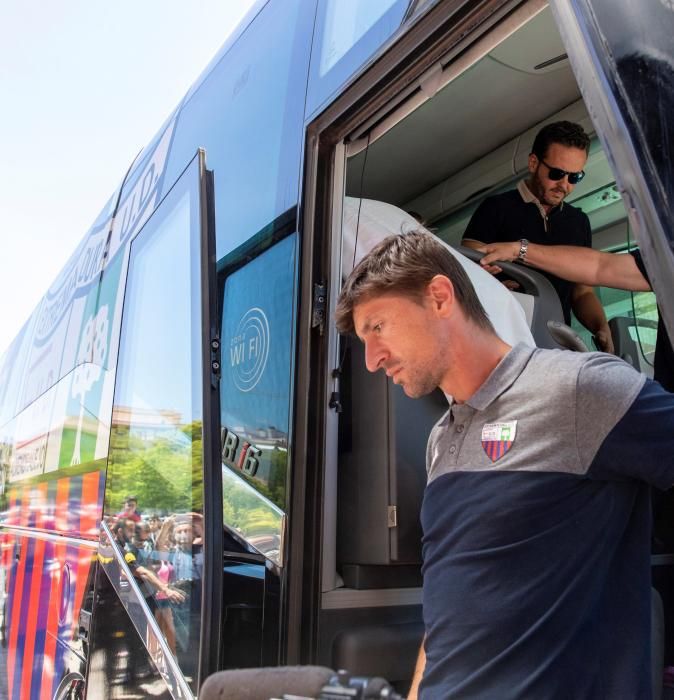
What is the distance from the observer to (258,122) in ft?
7.25

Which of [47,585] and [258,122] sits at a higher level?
[258,122]

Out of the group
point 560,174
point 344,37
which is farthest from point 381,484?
point 560,174

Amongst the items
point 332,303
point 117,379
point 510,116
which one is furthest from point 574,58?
point 510,116

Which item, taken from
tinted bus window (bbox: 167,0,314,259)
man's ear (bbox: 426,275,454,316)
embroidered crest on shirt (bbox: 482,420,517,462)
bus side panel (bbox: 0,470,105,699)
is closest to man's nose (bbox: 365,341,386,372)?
man's ear (bbox: 426,275,454,316)

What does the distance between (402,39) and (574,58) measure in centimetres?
68

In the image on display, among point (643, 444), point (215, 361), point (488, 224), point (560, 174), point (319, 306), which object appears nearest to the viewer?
point (643, 444)

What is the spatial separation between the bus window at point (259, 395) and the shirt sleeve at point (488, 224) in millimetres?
922

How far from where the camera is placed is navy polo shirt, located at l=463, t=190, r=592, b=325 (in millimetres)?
2553

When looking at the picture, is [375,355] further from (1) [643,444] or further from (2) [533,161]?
(2) [533,161]

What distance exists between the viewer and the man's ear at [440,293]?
1349mm

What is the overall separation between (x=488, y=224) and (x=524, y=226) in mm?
122

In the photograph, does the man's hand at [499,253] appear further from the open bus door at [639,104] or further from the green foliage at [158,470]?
the open bus door at [639,104]

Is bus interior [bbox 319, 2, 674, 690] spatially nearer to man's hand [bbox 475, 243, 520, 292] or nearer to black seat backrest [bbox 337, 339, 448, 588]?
black seat backrest [bbox 337, 339, 448, 588]

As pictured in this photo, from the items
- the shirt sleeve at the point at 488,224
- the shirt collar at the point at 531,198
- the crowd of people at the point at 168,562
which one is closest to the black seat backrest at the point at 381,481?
the crowd of people at the point at 168,562
